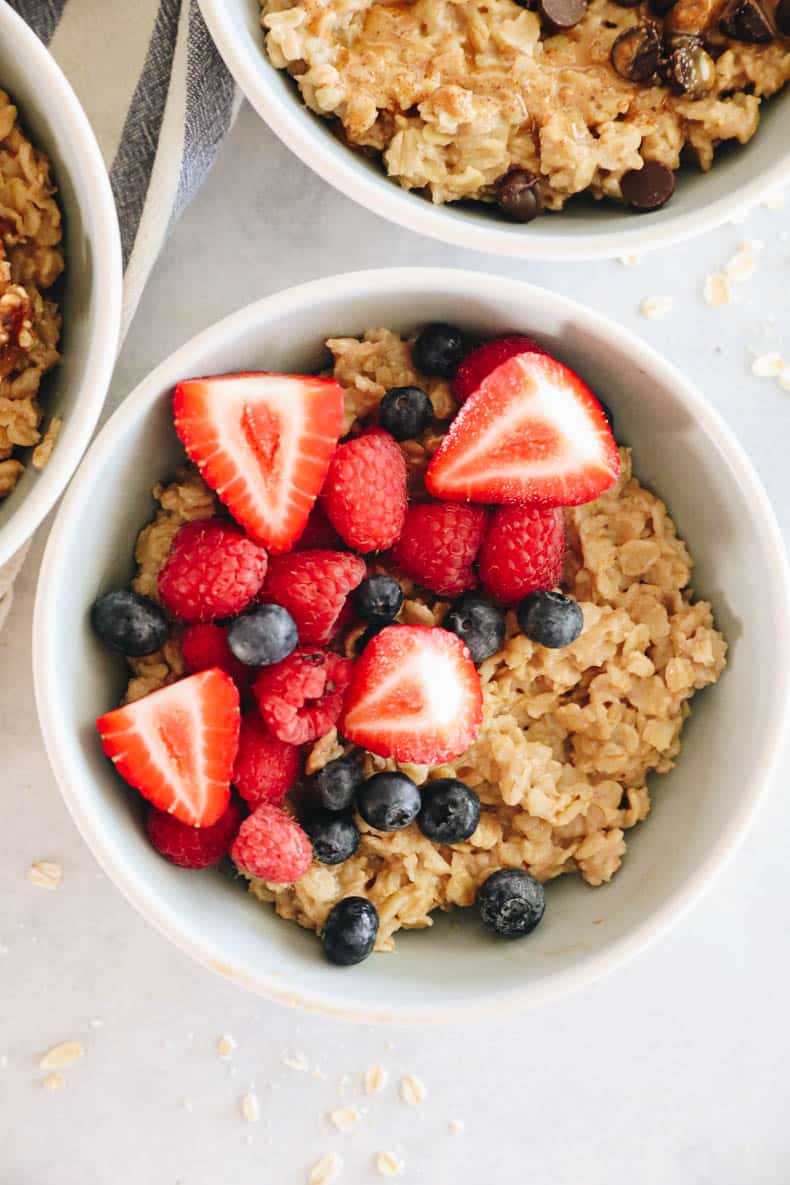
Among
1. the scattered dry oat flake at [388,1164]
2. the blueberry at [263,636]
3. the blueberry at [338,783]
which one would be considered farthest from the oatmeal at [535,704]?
the scattered dry oat flake at [388,1164]

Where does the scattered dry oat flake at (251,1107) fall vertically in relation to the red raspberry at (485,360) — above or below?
below

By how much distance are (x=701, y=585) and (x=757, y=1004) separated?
65 cm

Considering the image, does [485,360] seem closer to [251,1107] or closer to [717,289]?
[717,289]

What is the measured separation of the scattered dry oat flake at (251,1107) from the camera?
1635mm

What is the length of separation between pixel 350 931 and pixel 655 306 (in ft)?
3.00

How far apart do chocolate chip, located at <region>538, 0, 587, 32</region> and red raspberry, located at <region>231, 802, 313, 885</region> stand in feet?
3.01

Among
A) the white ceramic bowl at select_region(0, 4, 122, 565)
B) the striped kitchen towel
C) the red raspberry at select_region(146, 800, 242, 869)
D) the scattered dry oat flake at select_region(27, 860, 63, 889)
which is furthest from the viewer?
the scattered dry oat flake at select_region(27, 860, 63, 889)

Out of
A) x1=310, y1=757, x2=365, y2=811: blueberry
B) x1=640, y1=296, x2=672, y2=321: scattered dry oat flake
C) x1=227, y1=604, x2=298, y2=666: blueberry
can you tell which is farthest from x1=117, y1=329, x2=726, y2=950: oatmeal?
x1=640, y1=296, x2=672, y2=321: scattered dry oat flake

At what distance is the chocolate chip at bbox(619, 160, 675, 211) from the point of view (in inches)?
53.5

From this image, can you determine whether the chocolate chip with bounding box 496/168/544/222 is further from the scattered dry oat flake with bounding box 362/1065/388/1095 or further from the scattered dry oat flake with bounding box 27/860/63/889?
the scattered dry oat flake with bounding box 362/1065/388/1095

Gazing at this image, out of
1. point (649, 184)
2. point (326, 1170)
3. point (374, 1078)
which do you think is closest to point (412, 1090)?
point (374, 1078)

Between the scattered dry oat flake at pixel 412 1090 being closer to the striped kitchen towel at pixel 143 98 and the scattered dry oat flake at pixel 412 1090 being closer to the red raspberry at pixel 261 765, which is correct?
the red raspberry at pixel 261 765

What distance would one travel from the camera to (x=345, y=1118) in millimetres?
1646

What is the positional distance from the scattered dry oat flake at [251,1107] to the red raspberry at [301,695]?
61cm
